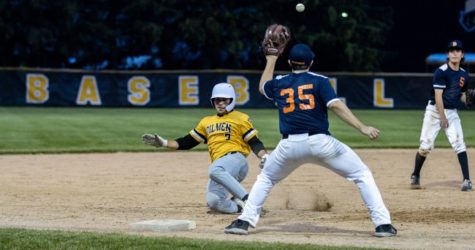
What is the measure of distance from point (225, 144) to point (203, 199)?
1.78 m

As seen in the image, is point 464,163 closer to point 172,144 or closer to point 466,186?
point 466,186

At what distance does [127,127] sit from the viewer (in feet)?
76.4

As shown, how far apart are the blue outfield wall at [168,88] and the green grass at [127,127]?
0.82 metres

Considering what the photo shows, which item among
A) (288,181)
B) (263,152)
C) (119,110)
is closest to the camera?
(263,152)

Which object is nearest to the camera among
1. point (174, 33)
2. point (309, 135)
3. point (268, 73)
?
point (309, 135)

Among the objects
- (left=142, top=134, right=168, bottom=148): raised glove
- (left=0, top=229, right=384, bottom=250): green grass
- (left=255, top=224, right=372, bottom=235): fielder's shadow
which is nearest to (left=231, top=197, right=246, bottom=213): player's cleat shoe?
(left=255, top=224, right=372, bottom=235): fielder's shadow

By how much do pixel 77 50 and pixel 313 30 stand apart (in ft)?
35.0

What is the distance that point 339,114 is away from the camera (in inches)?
321

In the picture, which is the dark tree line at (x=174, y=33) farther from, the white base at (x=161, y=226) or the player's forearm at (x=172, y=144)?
the white base at (x=161, y=226)

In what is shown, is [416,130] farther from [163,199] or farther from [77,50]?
[77,50]

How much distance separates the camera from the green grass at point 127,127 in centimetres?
1905

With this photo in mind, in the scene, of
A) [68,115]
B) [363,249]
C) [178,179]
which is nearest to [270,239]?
[363,249]

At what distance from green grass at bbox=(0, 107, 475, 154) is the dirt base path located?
195 cm

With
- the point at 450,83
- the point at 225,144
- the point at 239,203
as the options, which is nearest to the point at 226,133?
the point at 225,144
